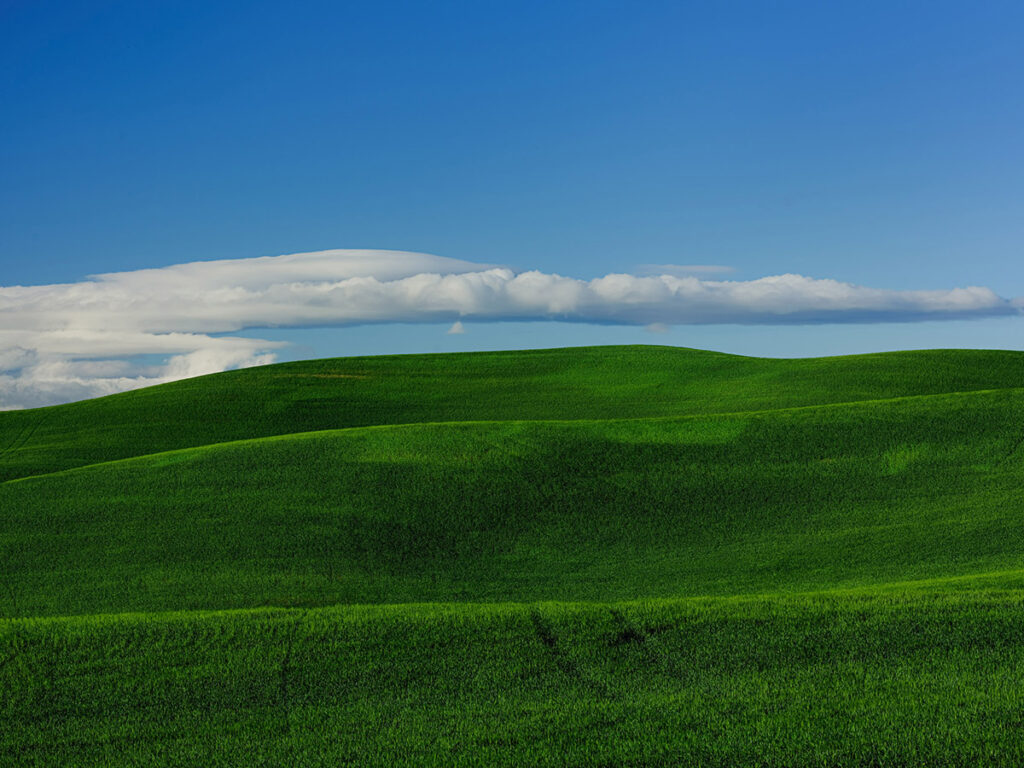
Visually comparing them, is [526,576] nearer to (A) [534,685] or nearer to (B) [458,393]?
(A) [534,685]

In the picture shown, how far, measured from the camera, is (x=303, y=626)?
14.5m

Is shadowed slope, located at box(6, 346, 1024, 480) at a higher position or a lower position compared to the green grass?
higher

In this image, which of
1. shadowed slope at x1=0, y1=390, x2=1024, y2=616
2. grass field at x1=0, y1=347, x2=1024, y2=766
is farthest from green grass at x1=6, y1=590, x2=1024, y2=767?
shadowed slope at x1=0, y1=390, x2=1024, y2=616

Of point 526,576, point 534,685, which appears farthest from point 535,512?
point 534,685

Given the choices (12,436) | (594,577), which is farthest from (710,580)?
(12,436)

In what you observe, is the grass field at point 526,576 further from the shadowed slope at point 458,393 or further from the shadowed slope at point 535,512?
the shadowed slope at point 458,393

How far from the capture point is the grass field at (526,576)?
34.9ft

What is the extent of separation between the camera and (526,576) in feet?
77.7

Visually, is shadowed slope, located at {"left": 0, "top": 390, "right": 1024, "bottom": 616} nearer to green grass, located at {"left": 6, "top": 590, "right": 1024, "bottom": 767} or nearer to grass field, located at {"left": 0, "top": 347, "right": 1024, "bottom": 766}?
grass field, located at {"left": 0, "top": 347, "right": 1024, "bottom": 766}

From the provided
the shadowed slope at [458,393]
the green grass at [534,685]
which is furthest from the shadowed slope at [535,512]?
the shadowed slope at [458,393]

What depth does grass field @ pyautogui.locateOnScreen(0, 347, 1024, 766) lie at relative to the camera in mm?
10625

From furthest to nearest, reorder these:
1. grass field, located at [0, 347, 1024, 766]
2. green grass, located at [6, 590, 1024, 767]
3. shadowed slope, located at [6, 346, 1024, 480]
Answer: shadowed slope, located at [6, 346, 1024, 480] → grass field, located at [0, 347, 1024, 766] → green grass, located at [6, 590, 1024, 767]

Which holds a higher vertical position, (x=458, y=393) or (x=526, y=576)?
(x=458, y=393)

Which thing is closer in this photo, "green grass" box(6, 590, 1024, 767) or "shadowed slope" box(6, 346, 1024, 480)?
"green grass" box(6, 590, 1024, 767)
